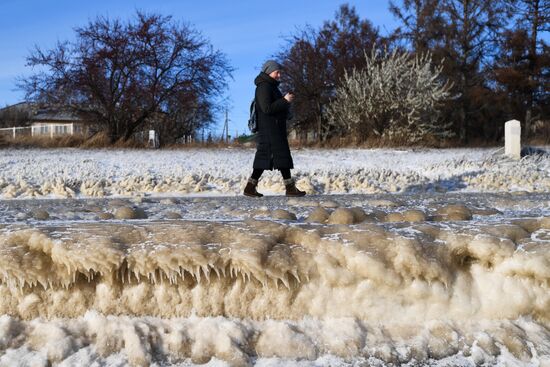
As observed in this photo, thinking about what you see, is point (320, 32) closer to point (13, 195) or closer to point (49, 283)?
point (13, 195)

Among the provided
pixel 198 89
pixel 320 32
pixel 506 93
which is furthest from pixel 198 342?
pixel 506 93

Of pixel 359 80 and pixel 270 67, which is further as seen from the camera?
pixel 359 80

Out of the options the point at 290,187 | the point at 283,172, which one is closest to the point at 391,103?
the point at 290,187

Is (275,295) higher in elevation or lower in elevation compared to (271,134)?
lower

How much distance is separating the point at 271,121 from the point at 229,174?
3426mm

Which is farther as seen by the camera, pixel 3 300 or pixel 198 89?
pixel 198 89

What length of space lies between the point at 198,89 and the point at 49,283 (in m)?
16.3

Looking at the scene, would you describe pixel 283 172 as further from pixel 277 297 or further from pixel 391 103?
pixel 391 103

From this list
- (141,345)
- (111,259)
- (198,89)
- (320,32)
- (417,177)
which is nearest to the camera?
(141,345)

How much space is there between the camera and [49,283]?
253cm

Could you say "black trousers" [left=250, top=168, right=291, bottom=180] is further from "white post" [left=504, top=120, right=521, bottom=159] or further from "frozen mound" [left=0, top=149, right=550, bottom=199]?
"white post" [left=504, top=120, right=521, bottom=159]

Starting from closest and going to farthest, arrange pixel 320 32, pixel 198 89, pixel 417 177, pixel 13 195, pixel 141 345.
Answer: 1. pixel 141 345
2. pixel 13 195
3. pixel 417 177
4. pixel 198 89
5. pixel 320 32

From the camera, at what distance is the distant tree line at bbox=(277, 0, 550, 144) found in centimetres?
1827

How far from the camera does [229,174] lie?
9.87m
